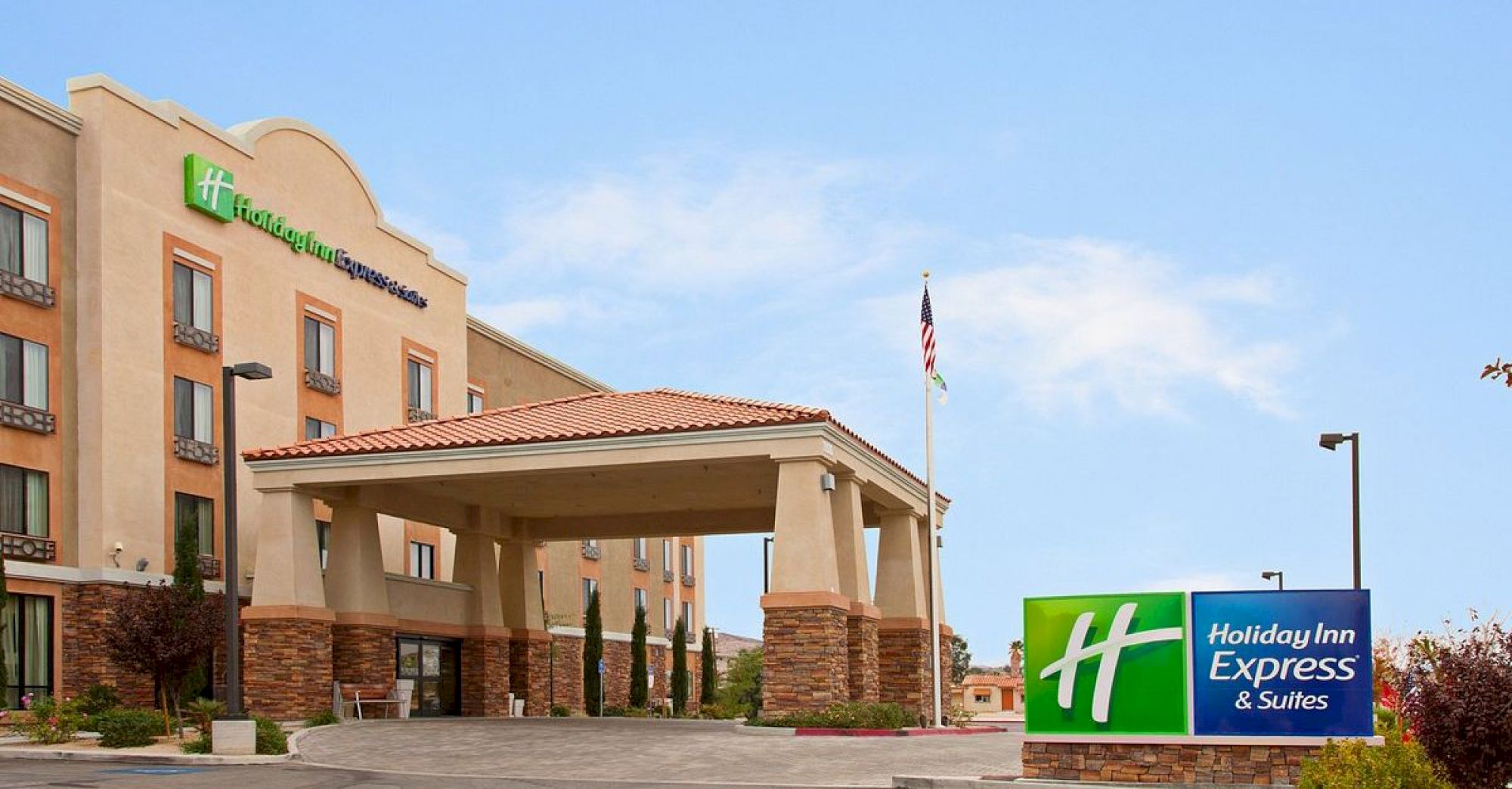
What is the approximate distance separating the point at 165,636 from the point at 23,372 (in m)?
7.56

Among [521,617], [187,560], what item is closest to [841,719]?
[187,560]

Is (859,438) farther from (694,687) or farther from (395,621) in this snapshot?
(694,687)

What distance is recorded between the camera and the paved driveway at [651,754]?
22328mm

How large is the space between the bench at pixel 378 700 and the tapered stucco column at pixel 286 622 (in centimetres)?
40

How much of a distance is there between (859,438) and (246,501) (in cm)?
1665

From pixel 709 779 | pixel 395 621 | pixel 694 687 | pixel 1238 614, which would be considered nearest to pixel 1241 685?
pixel 1238 614

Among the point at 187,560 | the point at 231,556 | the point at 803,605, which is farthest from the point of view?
the point at 187,560

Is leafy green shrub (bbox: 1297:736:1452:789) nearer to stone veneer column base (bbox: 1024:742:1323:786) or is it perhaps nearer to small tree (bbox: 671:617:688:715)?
stone veneer column base (bbox: 1024:742:1323:786)

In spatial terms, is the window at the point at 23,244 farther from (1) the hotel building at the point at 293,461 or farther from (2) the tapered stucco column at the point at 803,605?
(2) the tapered stucco column at the point at 803,605

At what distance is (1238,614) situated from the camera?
19109mm

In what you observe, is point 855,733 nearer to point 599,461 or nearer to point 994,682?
point 599,461

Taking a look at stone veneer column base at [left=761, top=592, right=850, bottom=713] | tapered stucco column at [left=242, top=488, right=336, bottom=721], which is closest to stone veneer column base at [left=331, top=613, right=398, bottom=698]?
tapered stucco column at [left=242, top=488, right=336, bottom=721]

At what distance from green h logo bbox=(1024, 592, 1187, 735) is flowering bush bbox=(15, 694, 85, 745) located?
18180 millimetres

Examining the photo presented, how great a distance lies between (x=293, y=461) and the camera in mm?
34625
